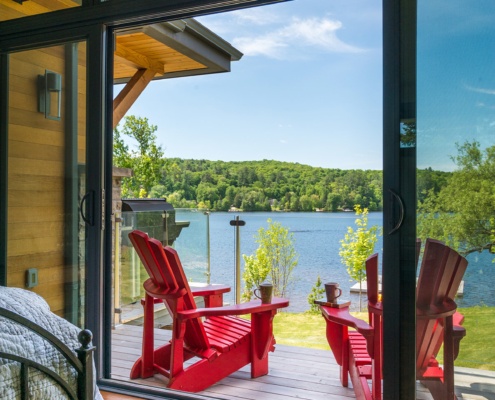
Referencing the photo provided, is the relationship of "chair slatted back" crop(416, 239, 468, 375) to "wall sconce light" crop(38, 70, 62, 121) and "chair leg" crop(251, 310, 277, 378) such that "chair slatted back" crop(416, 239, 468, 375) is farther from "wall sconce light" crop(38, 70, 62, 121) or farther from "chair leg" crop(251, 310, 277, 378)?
"wall sconce light" crop(38, 70, 62, 121)

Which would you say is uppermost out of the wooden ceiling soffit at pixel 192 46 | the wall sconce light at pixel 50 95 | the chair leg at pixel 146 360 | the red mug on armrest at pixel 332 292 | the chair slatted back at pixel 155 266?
the wooden ceiling soffit at pixel 192 46

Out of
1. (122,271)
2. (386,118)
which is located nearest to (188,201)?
(122,271)

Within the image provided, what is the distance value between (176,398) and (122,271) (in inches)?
102

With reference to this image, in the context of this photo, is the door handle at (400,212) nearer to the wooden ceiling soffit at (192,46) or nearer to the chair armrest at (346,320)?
the chair armrest at (346,320)

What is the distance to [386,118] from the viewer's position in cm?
220

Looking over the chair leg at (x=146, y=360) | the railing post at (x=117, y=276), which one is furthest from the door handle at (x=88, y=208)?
the railing post at (x=117, y=276)

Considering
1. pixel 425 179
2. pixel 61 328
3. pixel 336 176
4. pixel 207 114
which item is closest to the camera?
pixel 61 328

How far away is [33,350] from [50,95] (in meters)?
1.91

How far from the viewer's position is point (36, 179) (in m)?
3.12

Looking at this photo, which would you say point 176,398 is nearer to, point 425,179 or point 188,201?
point 425,179

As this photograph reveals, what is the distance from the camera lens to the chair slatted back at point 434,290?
2.11 metres

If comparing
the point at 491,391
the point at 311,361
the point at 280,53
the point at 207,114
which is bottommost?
the point at 311,361

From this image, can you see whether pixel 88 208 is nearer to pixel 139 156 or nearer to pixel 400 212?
pixel 400 212

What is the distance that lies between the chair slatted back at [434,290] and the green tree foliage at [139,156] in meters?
6.27
